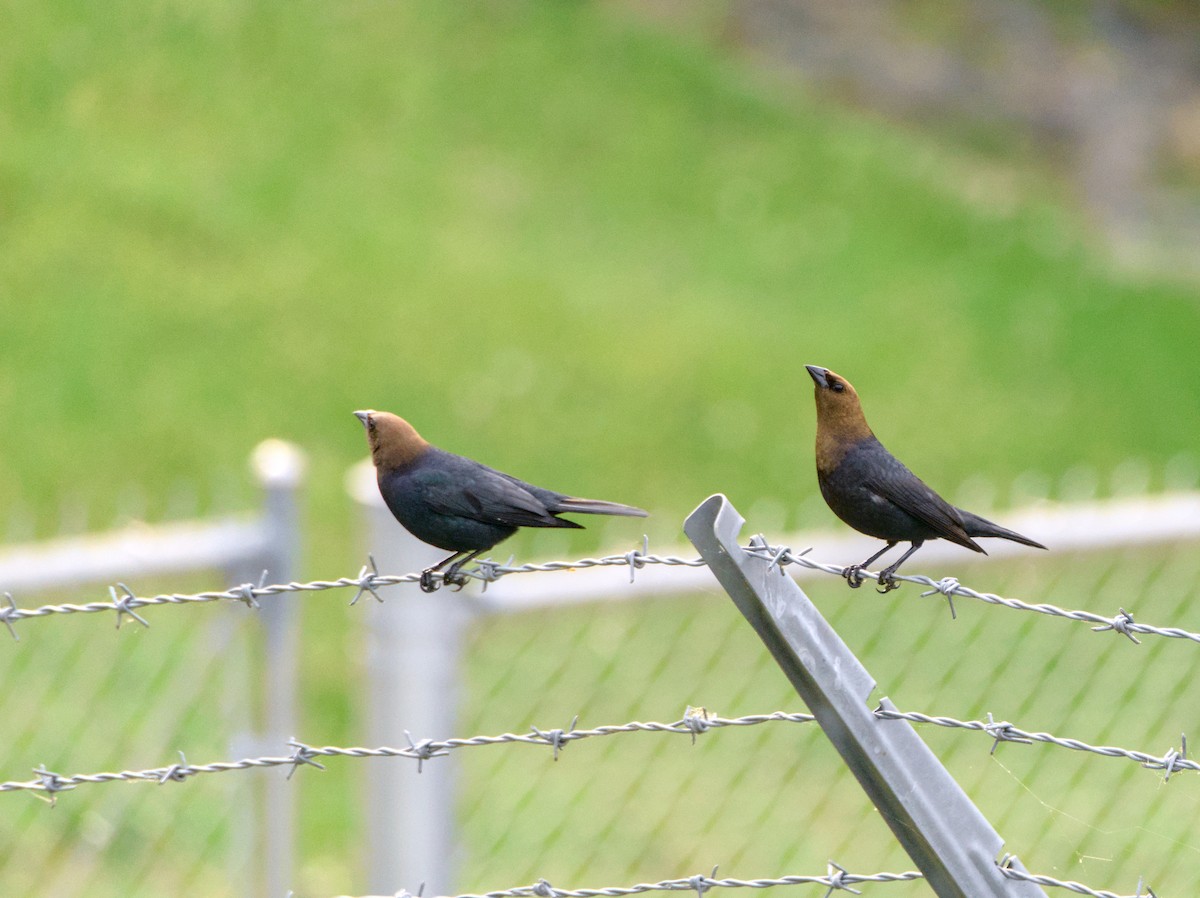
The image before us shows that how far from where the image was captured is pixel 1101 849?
612 cm

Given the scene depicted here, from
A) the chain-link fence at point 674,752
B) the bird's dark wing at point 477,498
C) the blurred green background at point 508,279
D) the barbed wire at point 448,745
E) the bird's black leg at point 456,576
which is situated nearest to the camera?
the barbed wire at point 448,745

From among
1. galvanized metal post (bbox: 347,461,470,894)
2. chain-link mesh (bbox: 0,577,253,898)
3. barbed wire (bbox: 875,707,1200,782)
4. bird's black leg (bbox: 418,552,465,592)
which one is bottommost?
barbed wire (bbox: 875,707,1200,782)

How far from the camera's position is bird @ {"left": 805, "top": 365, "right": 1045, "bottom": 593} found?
3.19m

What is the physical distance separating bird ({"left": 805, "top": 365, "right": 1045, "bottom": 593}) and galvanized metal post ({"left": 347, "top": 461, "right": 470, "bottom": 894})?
185cm

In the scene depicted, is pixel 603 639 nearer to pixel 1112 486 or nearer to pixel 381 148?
pixel 1112 486

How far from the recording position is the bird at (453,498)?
10.2 ft

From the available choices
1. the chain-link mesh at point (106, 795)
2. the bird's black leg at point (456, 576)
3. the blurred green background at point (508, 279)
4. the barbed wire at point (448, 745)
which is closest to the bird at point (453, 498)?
the bird's black leg at point (456, 576)

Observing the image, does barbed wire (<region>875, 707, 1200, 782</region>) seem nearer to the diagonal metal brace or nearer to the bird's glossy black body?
the diagonal metal brace

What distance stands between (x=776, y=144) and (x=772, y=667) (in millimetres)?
Result: 6706

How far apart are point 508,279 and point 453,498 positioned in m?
8.29

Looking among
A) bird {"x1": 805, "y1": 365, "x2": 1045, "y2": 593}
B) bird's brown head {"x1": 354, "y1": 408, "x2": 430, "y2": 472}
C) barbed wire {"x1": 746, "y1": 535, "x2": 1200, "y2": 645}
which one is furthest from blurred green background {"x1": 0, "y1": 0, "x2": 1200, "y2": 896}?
barbed wire {"x1": 746, "y1": 535, "x2": 1200, "y2": 645}

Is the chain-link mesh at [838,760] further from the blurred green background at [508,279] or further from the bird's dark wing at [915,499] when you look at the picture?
the bird's dark wing at [915,499]

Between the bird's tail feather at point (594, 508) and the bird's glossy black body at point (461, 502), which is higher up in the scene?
the bird's glossy black body at point (461, 502)

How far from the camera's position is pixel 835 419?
3.26m
